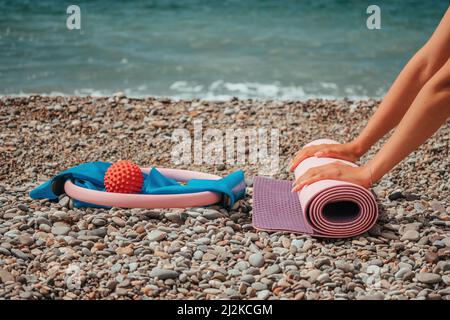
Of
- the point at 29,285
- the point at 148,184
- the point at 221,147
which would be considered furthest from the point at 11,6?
the point at 29,285

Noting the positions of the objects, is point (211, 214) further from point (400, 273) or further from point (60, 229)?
point (400, 273)

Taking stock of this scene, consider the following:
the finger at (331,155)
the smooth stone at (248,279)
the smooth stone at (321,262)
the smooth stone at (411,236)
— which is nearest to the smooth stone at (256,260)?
the smooth stone at (248,279)

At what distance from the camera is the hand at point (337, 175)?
347 cm

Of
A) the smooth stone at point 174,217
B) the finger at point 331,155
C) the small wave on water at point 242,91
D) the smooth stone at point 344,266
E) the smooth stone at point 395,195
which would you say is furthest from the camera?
the small wave on water at point 242,91

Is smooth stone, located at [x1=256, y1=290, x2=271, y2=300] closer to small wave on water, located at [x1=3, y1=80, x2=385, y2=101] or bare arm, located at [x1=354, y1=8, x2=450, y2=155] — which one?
bare arm, located at [x1=354, y1=8, x2=450, y2=155]

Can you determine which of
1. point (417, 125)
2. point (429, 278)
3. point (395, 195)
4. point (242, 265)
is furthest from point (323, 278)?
point (395, 195)

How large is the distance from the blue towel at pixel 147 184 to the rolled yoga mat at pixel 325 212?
0.63ft

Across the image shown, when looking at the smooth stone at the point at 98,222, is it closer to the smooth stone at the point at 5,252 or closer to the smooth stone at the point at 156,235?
the smooth stone at the point at 156,235

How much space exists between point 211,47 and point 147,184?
26.9 ft

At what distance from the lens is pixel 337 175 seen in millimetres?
3508

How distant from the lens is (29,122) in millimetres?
6062

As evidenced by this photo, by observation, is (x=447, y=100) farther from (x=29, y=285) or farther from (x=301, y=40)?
(x=301, y=40)

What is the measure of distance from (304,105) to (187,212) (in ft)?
10.8

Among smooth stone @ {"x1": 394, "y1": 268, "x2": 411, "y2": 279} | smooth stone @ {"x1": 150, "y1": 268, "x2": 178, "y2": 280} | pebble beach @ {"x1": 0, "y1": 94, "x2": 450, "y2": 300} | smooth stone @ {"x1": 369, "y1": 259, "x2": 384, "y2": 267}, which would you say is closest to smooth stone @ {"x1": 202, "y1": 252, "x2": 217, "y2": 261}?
pebble beach @ {"x1": 0, "y1": 94, "x2": 450, "y2": 300}
